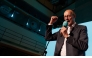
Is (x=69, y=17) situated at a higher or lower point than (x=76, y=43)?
higher

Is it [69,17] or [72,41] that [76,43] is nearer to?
[72,41]

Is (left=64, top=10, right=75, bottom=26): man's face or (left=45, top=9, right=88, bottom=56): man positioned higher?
(left=64, top=10, right=75, bottom=26): man's face

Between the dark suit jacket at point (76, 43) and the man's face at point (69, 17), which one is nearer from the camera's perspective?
the dark suit jacket at point (76, 43)

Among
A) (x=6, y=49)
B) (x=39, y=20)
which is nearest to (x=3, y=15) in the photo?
(x=6, y=49)

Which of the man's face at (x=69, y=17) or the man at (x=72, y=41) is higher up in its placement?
the man's face at (x=69, y=17)

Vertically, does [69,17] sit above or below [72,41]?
above

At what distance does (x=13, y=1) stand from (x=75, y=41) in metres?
5.76

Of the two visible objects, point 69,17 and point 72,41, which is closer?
point 72,41

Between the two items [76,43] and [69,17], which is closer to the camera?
[76,43]

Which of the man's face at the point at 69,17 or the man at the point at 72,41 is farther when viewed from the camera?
the man's face at the point at 69,17

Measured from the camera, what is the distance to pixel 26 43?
19.5 feet

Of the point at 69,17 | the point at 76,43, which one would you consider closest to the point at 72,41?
the point at 76,43

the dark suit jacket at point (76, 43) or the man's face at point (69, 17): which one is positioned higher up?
the man's face at point (69, 17)

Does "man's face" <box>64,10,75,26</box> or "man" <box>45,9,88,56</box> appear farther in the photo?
"man's face" <box>64,10,75,26</box>
